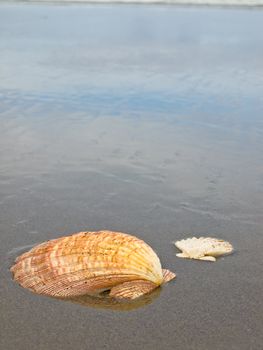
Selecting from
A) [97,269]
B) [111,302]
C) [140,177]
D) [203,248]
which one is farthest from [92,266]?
[140,177]

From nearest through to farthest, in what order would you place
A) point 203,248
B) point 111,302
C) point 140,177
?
point 111,302 → point 203,248 → point 140,177

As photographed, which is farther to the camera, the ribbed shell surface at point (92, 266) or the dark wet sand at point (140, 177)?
the ribbed shell surface at point (92, 266)

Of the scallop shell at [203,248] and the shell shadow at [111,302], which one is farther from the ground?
the scallop shell at [203,248]

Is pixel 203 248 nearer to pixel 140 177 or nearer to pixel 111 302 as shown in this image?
pixel 111 302

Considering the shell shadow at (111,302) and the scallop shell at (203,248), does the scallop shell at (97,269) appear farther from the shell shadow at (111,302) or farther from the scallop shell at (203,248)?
the scallop shell at (203,248)

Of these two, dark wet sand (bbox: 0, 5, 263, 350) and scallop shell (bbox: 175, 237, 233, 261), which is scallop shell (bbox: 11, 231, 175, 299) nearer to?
dark wet sand (bbox: 0, 5, 263, 350)

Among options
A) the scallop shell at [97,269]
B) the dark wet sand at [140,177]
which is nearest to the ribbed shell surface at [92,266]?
the scallop shell at [97,269]

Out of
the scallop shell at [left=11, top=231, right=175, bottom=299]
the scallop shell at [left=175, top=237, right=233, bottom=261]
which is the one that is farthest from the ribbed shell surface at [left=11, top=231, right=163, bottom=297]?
the scallop shell at [left=175, top=237, right=233, bottom=261]

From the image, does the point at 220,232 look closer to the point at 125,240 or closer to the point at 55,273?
the point at 125,240
